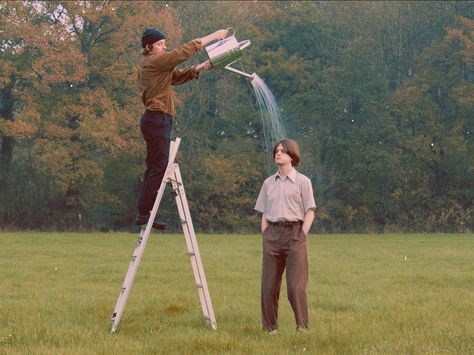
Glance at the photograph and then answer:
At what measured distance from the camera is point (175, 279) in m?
15.9

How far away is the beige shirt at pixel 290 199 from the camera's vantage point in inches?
340

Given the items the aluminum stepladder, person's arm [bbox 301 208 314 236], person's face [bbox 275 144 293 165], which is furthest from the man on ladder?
person's arm [bbox 301 208 314 236]

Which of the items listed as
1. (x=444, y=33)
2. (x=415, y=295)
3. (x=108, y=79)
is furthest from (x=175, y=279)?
(x=444, y=33)

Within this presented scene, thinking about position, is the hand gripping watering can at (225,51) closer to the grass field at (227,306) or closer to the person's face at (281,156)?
the person's face at (281,156)

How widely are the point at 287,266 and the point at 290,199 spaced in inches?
28.6

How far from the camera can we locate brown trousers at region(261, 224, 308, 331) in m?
8.63

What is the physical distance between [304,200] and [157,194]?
5.25 feet

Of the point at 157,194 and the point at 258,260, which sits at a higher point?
the point at 157,194

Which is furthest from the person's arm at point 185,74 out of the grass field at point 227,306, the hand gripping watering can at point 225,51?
the grass field at point 227,306

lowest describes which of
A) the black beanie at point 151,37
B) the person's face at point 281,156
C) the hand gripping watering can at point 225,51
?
the person's face at point 281,156

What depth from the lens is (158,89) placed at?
855 cm

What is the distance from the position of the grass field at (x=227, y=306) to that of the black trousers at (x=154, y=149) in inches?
60.9

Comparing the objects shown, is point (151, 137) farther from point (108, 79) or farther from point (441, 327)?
point (108, 79)

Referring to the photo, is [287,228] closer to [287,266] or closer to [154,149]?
[287,266]
